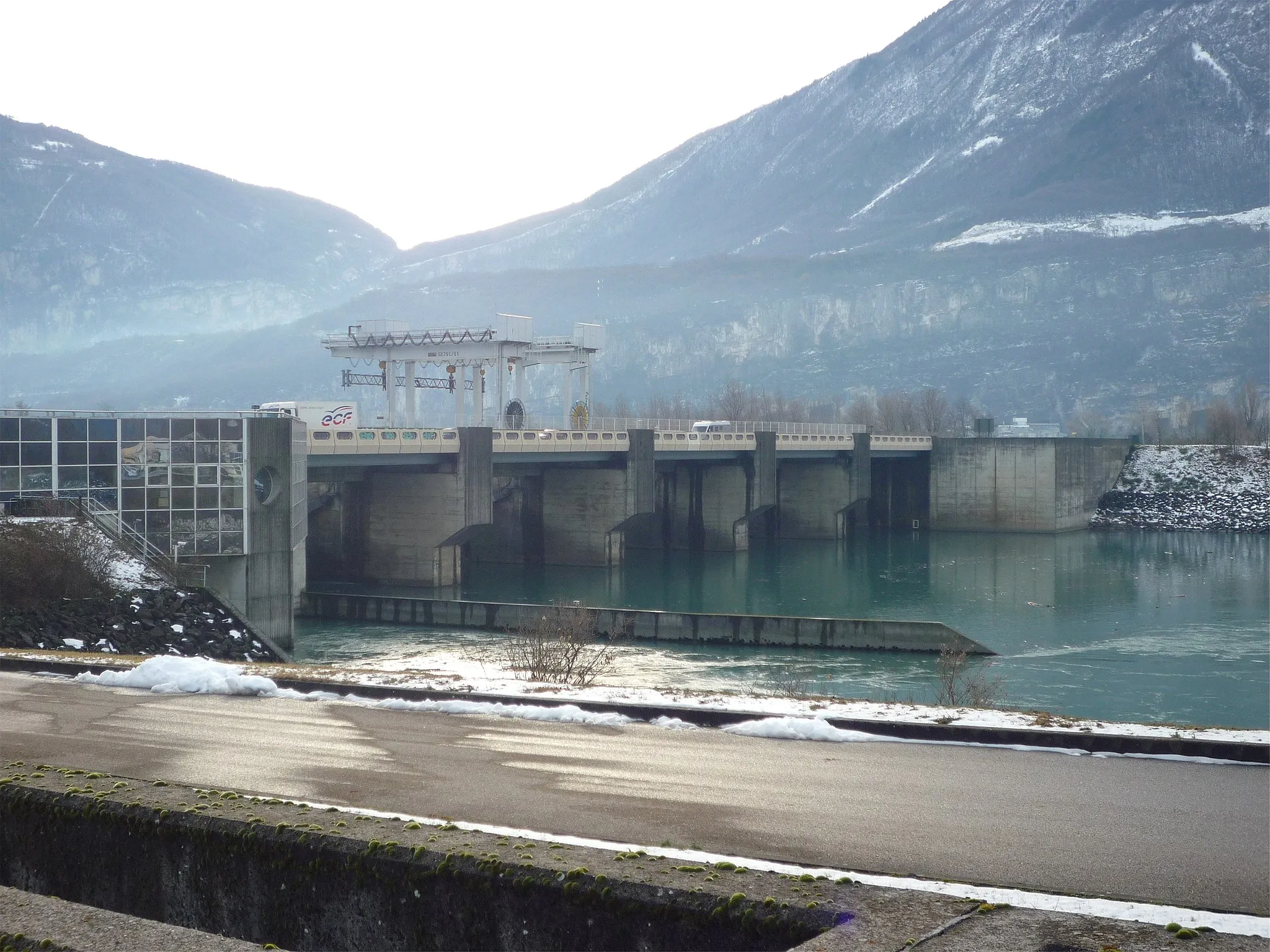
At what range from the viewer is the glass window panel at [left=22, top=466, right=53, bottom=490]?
34.1 metres

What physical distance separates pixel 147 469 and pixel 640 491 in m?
37.8

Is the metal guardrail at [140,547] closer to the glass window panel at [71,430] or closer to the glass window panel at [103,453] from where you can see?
the glass window panel at [103,453]

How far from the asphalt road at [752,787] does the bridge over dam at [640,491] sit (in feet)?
122

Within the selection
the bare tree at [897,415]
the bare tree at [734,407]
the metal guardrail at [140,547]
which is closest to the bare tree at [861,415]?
the bare tree at [897,415]

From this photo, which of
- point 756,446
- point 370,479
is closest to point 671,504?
point 756,446

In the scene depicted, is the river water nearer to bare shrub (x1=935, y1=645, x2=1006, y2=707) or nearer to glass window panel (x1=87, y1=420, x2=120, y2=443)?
bare shrub (x1=935, y1=645, x2=1006, y2=707)

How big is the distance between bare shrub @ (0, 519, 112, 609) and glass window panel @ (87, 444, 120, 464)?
4194 mm

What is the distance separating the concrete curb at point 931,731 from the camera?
1332 centimetres

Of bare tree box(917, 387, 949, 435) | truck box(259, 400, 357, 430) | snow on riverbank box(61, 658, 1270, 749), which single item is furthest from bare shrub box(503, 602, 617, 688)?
bare tree box(917, 387, 949, 435)

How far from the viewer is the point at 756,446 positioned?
81188 mm

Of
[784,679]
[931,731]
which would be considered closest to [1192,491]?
[784,679]

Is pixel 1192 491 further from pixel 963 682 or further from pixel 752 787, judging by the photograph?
pixel 752 787

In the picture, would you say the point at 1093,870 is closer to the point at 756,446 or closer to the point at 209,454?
the point at 209,454

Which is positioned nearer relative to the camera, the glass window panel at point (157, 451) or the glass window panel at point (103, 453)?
the glass window panel at point (103, 453)
